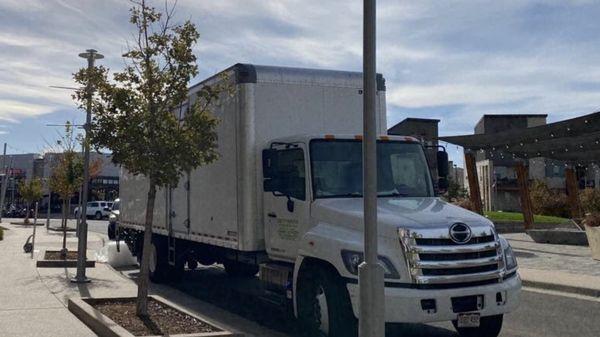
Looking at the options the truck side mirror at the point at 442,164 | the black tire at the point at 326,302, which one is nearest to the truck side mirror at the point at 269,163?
the black tire at the point at 326,302

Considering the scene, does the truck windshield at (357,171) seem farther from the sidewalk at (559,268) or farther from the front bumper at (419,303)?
the sidewalk at (559,268)

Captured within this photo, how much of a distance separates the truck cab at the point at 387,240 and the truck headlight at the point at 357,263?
0.01 metres

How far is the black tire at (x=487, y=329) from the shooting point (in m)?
8.14

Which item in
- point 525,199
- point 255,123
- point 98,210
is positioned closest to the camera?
point 255,123

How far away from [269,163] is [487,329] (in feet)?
11.8

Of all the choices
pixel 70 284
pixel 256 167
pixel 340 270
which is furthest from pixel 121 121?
pixel 70 284

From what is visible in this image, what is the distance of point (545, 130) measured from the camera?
71.9 ft

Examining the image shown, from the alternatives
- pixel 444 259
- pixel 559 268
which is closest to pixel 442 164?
pixel 444 259

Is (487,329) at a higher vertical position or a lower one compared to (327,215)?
lower

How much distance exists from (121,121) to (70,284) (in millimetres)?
5441

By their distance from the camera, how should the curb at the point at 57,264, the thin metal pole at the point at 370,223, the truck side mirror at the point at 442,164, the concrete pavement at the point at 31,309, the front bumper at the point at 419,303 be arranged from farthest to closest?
the curb at the point at 57,264
the truck side mirror at the point at 442,164
the concrete pavement at the point at 31,309
the front bumper at the point at 419,303
the thin metal pole at the point at 370,223

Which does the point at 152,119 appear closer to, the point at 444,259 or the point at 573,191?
the point at 444,259

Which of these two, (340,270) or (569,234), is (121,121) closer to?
(340,270)

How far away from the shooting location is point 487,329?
27.0 feet
